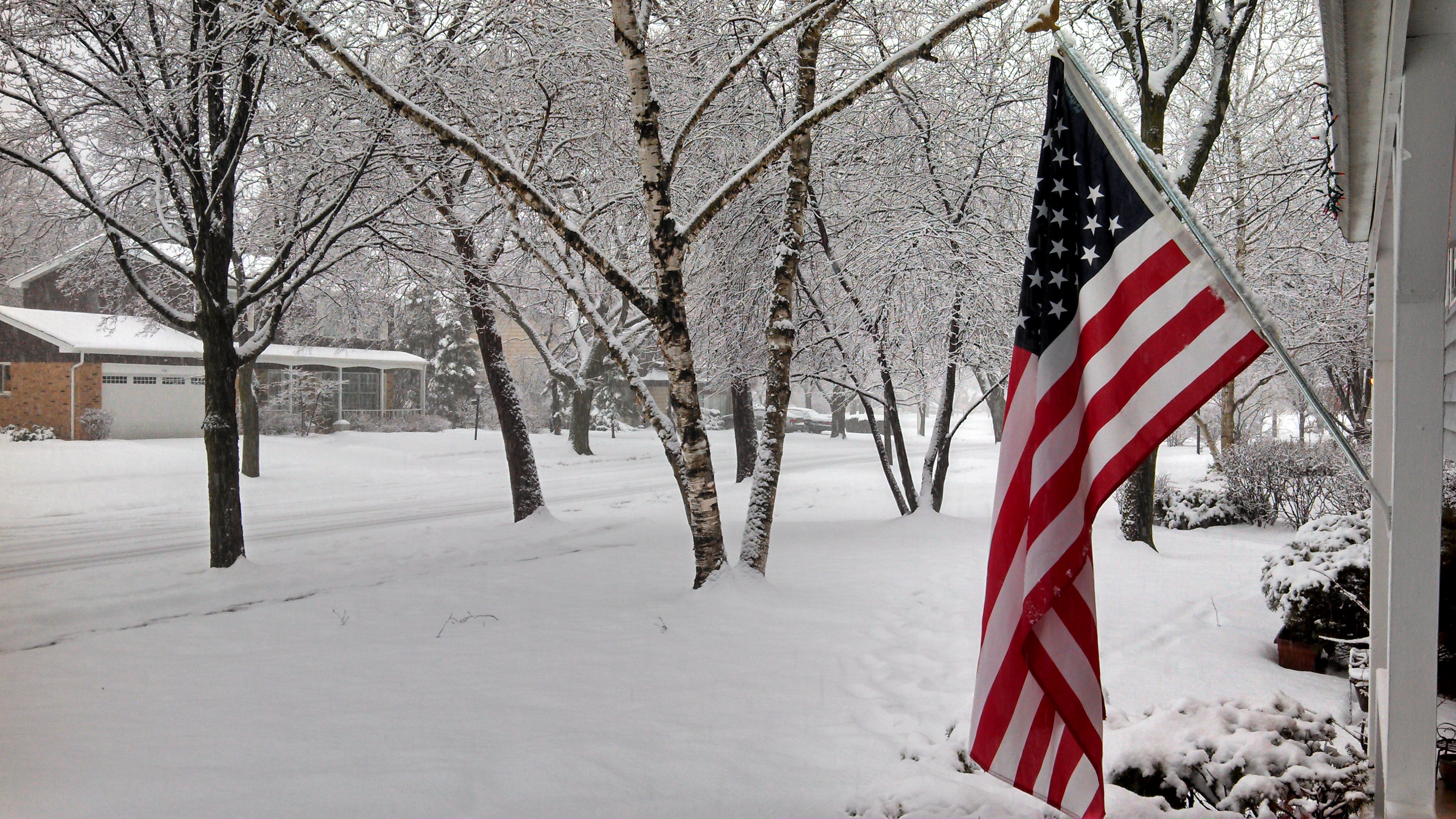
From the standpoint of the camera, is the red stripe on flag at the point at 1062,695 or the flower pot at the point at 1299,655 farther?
the flower pot at the point at 1299,655

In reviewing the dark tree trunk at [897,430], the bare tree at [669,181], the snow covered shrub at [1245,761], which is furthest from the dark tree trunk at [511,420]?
the snow covered shrub at [1245,761]

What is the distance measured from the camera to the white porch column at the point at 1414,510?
2.46 meters

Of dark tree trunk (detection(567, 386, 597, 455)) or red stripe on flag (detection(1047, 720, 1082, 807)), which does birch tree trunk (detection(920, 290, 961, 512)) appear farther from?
dark tree trunk (detection(567, 386, 597, 455))

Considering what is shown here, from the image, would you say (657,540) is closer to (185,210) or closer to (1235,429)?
(185,210)

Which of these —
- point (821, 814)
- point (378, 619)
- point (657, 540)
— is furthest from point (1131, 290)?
point (657, 540)

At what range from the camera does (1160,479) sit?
14.7 metres

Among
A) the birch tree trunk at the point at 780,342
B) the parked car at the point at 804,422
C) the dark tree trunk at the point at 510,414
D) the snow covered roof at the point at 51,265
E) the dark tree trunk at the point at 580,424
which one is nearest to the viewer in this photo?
the birch tree trunk at the point at 780,342

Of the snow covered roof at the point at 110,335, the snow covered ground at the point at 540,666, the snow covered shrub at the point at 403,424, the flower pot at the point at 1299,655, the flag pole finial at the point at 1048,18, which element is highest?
the snow covered roof at the point at 110,335

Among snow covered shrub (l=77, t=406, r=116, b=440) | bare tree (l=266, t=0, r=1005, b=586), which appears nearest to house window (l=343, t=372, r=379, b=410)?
snow covered shrub (l=77, t=406, r=116, b=440)

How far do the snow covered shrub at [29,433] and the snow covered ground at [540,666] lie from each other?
4212 millimetres

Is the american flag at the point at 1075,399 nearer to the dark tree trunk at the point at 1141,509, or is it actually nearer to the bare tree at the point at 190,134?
the bare tree at the point at 190,134

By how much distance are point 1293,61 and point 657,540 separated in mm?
11459

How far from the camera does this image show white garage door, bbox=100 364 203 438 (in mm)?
19969

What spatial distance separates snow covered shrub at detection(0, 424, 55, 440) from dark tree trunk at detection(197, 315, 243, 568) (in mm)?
9524
